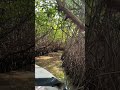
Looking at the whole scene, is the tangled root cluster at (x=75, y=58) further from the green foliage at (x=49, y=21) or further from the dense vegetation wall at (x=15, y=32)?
the dense vegetation wall at (x=15, y=32)

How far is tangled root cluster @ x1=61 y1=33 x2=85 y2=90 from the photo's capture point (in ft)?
7.31

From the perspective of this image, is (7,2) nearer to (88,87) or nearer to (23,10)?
(23,10)

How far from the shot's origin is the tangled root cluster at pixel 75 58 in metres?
2.23

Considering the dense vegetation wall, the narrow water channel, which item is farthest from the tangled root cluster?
the dense vegetation wall

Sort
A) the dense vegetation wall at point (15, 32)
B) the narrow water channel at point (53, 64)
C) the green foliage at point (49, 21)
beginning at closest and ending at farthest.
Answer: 1. the dense vegetation wall at point (15, 32)
2. the green foliage at point (49, 21)
3. the narrow water channel at point (53, 64)

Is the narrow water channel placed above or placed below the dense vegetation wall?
below

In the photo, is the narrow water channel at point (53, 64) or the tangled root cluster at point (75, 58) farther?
the narrow water channel at point (53, 64)

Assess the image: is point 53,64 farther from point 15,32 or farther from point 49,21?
point 15,32

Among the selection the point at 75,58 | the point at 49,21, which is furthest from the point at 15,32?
the point at 75,58

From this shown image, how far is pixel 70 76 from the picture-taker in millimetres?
2553

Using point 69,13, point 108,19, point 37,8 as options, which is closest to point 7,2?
point 37,8

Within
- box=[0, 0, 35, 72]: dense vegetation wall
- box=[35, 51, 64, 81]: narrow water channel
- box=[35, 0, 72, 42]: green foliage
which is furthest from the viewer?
box=[35, 51, 64, 81]: narrow water channel

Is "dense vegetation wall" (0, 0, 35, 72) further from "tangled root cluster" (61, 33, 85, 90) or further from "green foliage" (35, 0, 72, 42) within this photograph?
"tangled root cluster" (61, 33, 85, 90)

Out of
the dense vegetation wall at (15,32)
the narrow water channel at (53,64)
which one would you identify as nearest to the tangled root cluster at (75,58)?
the narrow water channel at (53,64)
